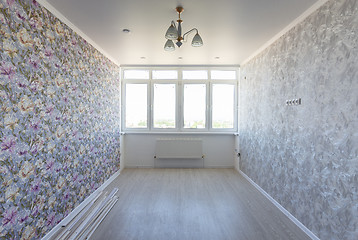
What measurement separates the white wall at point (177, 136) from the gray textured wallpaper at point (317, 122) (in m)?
1.70

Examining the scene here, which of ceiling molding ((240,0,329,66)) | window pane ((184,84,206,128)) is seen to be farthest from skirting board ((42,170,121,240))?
ceiling molding ((240,0,329,66))

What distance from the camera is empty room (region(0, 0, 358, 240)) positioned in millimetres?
1848

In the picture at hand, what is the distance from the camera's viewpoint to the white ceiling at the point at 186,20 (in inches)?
89.0

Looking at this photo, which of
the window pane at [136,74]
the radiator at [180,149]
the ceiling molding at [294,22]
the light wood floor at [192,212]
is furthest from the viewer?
the window pane at [136,74]

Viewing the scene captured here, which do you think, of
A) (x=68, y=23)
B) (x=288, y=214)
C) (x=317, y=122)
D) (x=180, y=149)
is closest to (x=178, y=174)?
(x=180, y=149)

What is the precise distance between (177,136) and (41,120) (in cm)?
332

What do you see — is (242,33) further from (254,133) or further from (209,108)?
(209,108)

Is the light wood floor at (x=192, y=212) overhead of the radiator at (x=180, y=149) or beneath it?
beneath

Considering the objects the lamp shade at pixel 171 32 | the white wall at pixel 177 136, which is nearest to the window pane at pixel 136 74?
the white wall at pixel 177 136

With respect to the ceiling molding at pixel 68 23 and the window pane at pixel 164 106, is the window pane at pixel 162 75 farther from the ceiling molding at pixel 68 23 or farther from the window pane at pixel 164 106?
the ceiling molding at pixel 68 23

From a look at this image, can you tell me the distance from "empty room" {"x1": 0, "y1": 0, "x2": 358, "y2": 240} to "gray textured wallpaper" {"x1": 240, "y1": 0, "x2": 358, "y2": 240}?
0.04 ft

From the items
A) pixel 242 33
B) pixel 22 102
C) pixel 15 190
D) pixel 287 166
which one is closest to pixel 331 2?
pixel 242 33

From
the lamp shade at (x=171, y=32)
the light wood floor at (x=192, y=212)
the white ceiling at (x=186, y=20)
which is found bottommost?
the light wood floor at (x=192, y=212)

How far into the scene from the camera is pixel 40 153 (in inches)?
83.5
